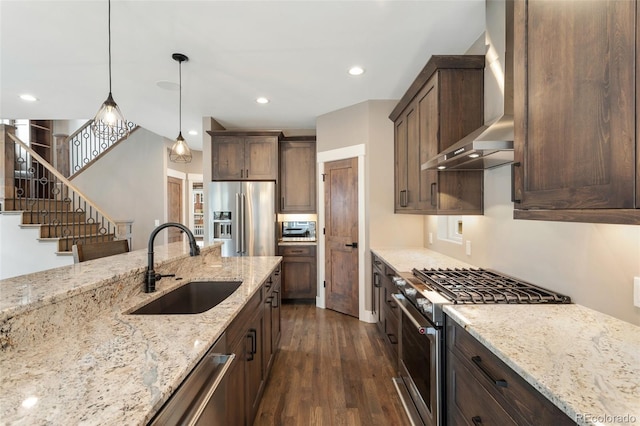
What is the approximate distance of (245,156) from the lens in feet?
14.4

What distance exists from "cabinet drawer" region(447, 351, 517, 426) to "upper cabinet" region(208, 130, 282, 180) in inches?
139

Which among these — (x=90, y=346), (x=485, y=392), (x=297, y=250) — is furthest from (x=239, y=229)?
(x=485, y=392)

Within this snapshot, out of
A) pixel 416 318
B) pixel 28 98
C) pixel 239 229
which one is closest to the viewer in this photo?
pixel 416 318

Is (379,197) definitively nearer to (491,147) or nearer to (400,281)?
(400,281)

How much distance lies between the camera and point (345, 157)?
3.84m

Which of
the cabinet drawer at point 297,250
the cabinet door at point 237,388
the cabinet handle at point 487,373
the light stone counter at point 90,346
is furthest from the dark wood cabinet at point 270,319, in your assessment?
the cabinet drawer at point 297,250

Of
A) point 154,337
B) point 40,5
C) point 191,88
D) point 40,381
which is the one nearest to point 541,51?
point 154,337

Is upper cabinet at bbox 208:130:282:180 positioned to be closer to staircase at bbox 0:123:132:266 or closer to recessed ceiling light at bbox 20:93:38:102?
recessed ceiling light at bbox 20:93:38:102

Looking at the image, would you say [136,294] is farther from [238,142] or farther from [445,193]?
[238,142]

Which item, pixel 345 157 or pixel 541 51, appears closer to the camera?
pixel 541 51

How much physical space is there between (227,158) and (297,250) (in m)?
1.75

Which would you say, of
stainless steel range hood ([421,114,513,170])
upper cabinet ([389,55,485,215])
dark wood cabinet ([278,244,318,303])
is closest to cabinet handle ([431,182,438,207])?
upper cabinet ([389,55,485,215])

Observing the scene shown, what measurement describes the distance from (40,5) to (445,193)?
3184 millimetres

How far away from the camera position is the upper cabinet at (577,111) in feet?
2.67
